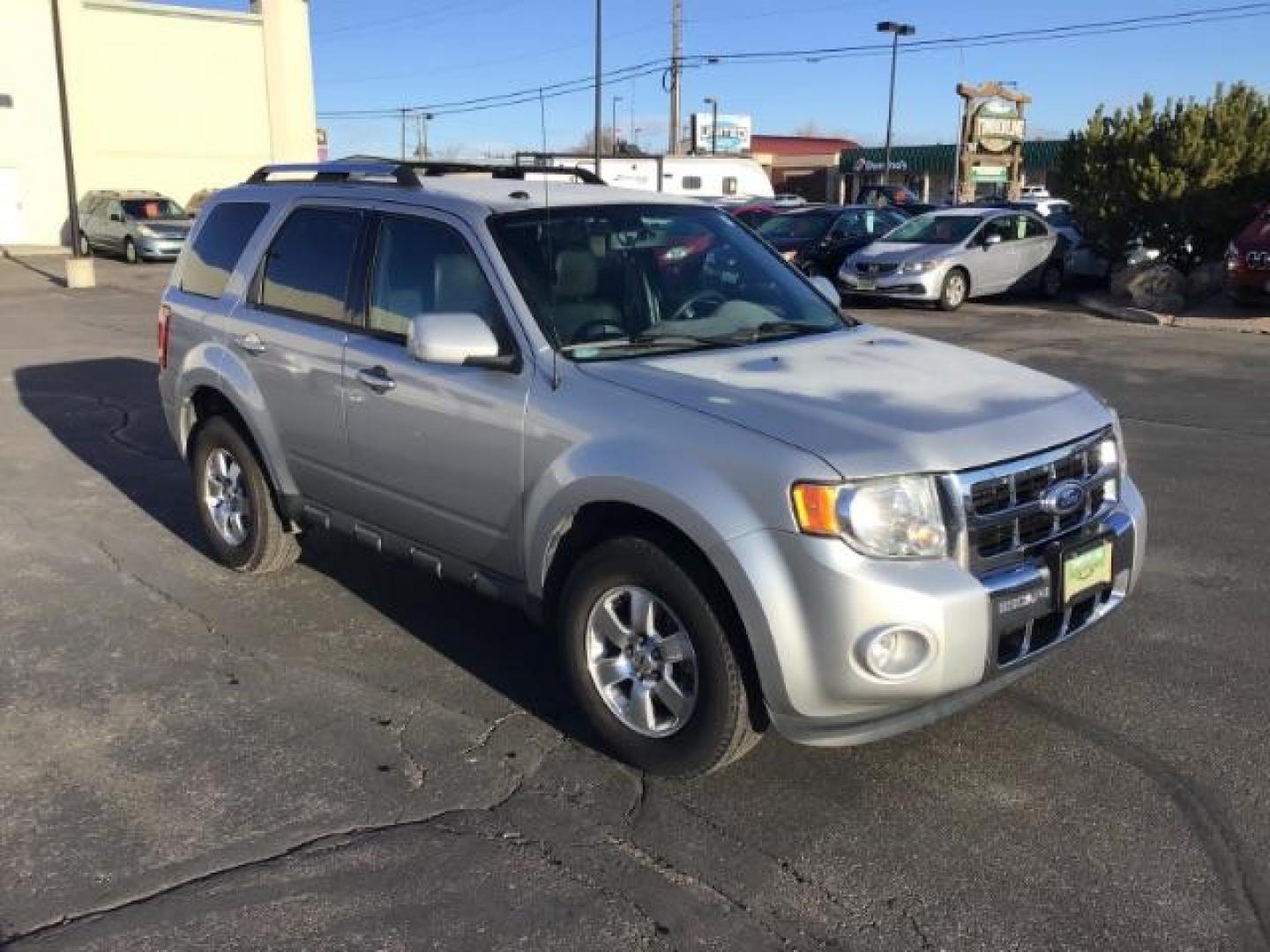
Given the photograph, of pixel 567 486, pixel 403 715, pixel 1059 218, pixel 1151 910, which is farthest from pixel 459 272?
pixel 1059 218

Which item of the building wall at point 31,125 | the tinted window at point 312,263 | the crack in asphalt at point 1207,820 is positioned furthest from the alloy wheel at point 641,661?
the building wall at point 31,125

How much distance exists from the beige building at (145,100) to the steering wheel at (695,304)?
103ft

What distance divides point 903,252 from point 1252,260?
15.7ft

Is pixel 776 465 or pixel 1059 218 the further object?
pixel 1059 218

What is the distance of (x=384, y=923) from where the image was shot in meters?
2.89

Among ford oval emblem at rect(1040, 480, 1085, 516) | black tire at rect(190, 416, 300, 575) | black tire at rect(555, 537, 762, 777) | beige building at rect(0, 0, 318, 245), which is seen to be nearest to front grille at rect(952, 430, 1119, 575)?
ford oval emblem at rect(1040, 480, 1085, 516)

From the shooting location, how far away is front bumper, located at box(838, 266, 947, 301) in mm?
17281

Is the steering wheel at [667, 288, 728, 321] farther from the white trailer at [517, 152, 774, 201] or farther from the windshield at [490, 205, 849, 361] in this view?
the white trailer at [517, 152, 774, 201]

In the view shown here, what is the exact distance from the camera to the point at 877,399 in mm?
3451

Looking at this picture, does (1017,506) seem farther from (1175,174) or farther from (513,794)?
(1175,174)

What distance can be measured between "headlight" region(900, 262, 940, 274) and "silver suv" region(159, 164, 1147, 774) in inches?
509

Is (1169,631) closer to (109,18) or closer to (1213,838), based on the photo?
(1213,838)

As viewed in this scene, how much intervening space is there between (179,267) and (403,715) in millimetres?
3047

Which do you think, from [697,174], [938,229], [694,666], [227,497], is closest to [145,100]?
[697,174]
